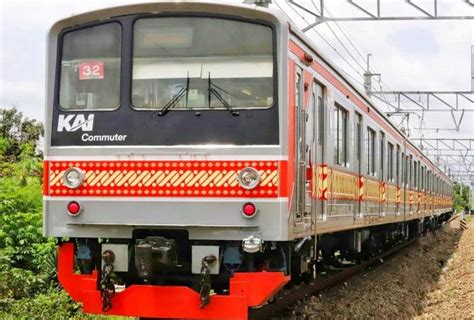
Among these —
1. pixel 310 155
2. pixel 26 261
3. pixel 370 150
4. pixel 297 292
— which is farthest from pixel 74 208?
pixel 370 150

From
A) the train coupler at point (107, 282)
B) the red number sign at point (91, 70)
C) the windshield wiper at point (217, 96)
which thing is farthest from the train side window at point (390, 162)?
the train coupler at point (107, 282)

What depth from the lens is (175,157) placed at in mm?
6488

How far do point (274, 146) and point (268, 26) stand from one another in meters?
1.09

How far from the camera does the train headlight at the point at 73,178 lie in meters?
Answer: 6.70

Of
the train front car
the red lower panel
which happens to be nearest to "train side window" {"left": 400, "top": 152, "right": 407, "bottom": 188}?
the train front car

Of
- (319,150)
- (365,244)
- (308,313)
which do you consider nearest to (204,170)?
(319,150)

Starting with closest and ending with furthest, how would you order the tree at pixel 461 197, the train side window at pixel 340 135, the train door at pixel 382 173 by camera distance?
the train side window at pixel 340 135, the train door at pixel 382 173, the tree at pixel 461 197

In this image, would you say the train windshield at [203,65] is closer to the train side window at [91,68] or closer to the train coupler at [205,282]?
the train side window at [91,68]

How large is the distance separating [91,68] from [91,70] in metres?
0.02

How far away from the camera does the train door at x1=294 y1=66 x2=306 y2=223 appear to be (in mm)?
6875

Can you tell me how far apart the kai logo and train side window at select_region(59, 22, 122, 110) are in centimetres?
9

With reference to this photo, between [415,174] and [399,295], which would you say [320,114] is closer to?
[399,295]

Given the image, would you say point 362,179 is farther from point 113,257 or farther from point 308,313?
point 113,257

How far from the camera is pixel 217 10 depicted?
668cm
